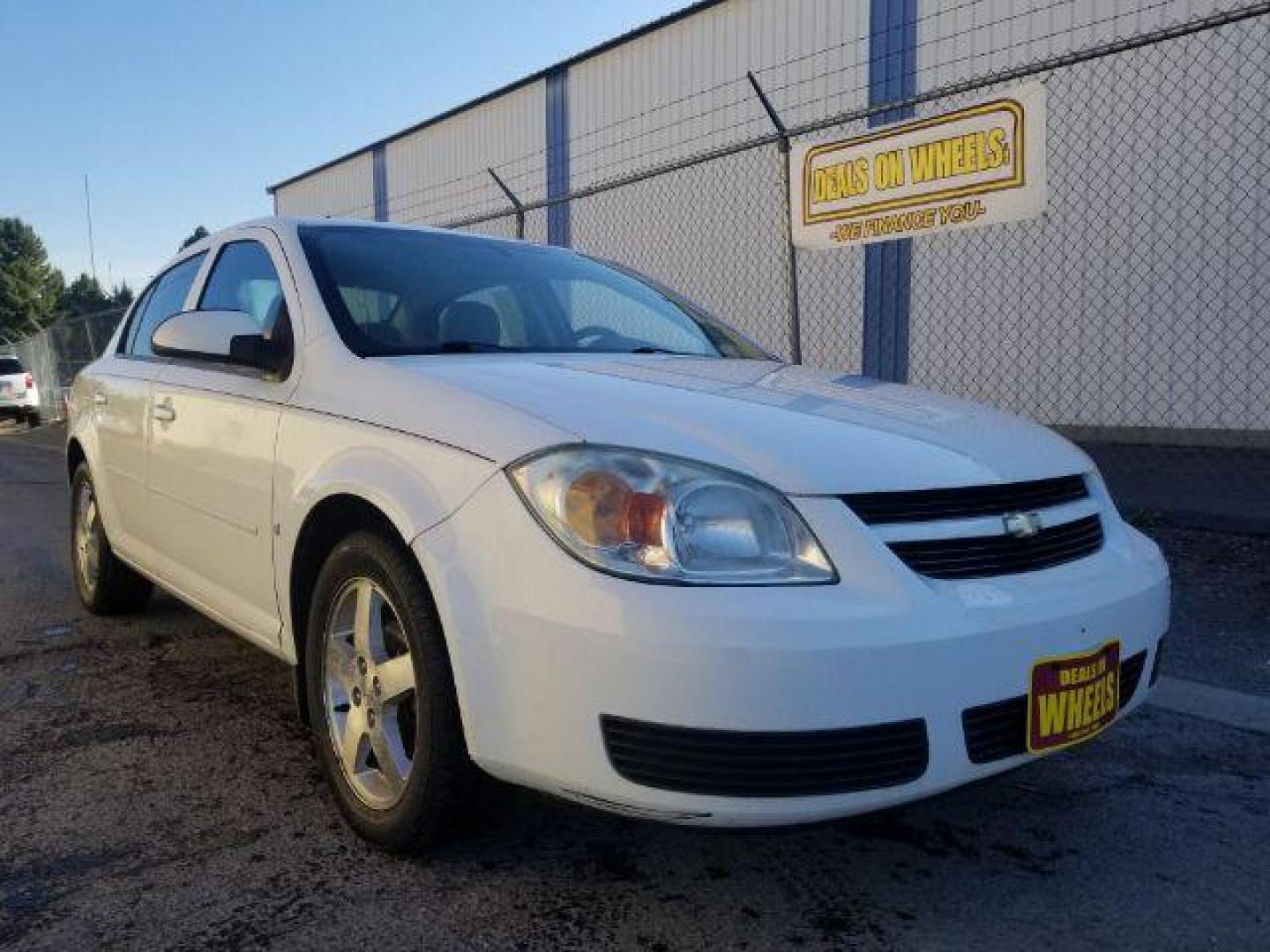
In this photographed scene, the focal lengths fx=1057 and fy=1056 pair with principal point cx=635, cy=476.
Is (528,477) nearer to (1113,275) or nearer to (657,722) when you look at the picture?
(657,722)

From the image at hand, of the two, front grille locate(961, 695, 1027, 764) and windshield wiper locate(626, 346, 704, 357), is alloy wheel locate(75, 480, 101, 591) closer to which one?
windshield wiper locate(626, 346, 704, 357)

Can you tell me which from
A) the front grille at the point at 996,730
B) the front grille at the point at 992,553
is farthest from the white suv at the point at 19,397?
the front grille at the point at 996,730

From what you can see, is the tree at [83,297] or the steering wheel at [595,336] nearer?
the steering wheel at [595,336]

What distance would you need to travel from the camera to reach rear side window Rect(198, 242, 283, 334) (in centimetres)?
307

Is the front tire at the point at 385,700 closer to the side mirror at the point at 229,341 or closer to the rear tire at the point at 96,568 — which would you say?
the side mirror at the point at 229,341

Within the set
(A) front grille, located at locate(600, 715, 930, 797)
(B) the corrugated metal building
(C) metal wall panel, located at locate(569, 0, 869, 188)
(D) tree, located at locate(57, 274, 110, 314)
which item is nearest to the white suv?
(C) metal wall panel, located at locate(569, 0, 869, 188)

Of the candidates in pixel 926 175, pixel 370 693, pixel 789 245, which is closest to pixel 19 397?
pixel 789 245

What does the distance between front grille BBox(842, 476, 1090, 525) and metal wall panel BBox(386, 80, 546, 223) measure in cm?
1269

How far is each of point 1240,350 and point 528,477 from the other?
762 centimetres

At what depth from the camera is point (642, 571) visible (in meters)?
1.88

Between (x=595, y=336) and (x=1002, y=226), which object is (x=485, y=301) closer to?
(x=595, y=336)

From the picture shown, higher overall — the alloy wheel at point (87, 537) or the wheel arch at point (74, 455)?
the wheel arch at point (74, 455)

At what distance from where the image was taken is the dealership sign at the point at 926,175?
5340 mm

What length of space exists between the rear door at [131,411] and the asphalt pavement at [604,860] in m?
0.77
